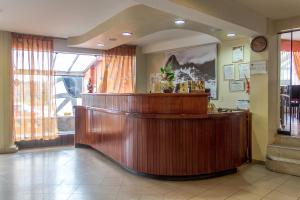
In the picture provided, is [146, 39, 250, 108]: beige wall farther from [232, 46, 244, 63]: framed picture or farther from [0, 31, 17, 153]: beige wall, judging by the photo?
[0, 31, 17, 153]: beige wall

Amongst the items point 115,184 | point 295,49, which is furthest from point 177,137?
point 295,49

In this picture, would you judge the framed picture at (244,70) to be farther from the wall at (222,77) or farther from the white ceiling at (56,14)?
the white ceiling at (56,14)

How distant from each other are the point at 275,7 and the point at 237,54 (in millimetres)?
1780

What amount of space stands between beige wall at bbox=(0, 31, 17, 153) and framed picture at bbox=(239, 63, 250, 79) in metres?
5.05

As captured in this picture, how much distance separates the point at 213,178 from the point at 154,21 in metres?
2.60

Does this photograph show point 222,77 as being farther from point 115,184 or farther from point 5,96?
point 5,96

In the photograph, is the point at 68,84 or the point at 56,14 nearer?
the point at 56,14

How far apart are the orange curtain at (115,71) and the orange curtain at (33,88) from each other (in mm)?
1392

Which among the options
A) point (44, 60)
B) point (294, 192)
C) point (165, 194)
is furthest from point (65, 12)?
Answer: point (294, 192)

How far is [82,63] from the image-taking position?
759 cm

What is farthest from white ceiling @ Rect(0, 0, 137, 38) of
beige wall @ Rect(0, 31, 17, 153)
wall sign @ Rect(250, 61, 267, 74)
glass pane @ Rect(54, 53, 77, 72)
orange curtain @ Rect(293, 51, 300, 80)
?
orange curtain @ Rect(293, 51, 300, 80)

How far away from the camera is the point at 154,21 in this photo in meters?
4.31

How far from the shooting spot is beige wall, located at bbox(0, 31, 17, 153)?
233 inches

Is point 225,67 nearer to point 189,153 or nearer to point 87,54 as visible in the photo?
point 189,153
